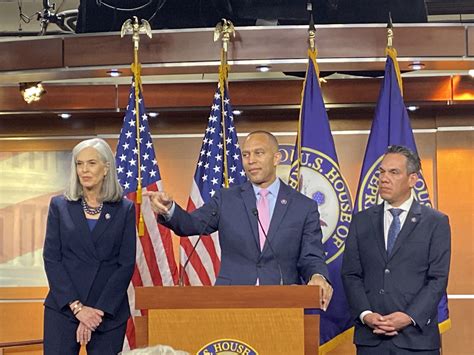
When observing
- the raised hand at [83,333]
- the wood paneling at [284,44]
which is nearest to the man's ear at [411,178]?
the wood paneling at [284,44]

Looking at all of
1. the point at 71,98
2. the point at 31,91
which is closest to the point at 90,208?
the point at 31,91

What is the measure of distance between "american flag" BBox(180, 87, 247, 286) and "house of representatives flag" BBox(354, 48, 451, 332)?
737 millimetres

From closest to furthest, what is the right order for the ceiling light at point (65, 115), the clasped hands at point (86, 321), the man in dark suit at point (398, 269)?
the clasped hands at point (86, 321)
the man in dark suit at point (398, 269)
the ceiling light at point (65, 115)

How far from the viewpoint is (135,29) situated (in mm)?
5582

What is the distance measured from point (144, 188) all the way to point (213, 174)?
0.43 metres

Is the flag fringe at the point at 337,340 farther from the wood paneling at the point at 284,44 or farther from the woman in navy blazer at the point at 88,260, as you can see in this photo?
the wood paneling at the point at 284,44

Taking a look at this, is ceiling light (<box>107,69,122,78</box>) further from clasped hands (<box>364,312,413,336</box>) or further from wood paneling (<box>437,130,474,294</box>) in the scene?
wood paneling (<box>437,130,474,294</box>)

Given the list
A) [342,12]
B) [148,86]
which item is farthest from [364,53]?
[148,86]

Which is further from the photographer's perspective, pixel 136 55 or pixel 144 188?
pixel 144 188

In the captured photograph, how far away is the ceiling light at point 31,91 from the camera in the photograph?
23.8ft

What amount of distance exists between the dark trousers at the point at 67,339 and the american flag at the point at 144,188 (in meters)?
1.00

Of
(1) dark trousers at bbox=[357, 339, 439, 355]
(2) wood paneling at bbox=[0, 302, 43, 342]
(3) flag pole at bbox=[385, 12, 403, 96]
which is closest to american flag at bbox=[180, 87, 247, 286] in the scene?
(3) flag pole at bbox=[385, 12, 403, 96]

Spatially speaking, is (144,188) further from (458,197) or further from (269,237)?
(458,197)

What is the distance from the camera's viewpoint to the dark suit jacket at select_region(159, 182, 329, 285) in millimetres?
4496
